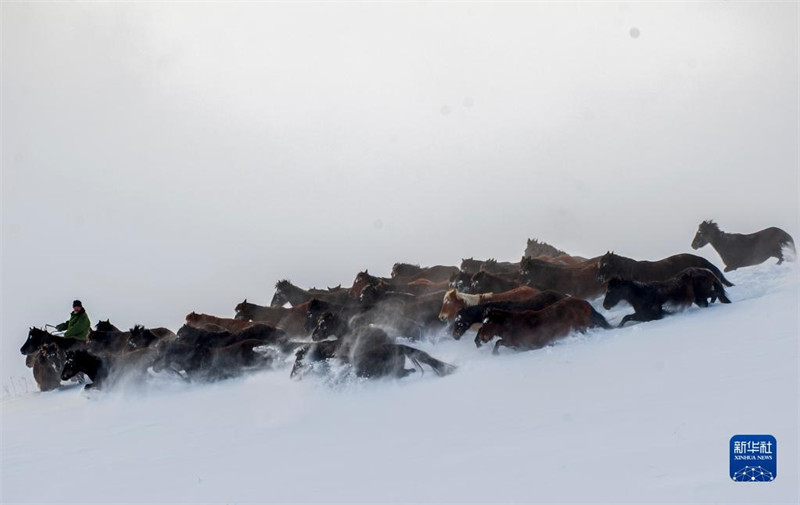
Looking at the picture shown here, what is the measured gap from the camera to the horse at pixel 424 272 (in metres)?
19.4

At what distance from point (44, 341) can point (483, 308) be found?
411 inches

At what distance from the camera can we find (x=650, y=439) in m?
7.33

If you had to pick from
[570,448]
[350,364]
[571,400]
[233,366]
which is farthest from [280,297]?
[570,448]

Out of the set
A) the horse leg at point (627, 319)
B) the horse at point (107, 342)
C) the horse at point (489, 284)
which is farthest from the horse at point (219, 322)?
the horse leg at point (627, 319)

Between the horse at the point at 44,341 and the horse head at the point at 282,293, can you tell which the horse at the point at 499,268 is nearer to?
the horse head at the point at 282,293

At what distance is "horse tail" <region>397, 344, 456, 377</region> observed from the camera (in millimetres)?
11508

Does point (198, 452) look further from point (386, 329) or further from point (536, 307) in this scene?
point (536, 307)

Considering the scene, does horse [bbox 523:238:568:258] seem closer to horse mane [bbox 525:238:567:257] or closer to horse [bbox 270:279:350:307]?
horse mane [bbox 525:238:567:257]

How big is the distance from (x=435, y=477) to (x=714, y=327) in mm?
5881

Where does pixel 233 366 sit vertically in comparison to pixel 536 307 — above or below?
below

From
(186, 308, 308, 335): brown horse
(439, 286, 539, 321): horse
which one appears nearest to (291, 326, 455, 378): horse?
(439, 286, 539, 321): horse

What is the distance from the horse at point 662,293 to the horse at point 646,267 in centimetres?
139

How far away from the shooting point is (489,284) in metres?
15.6

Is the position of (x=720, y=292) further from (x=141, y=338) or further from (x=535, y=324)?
(x=141, y=338)
